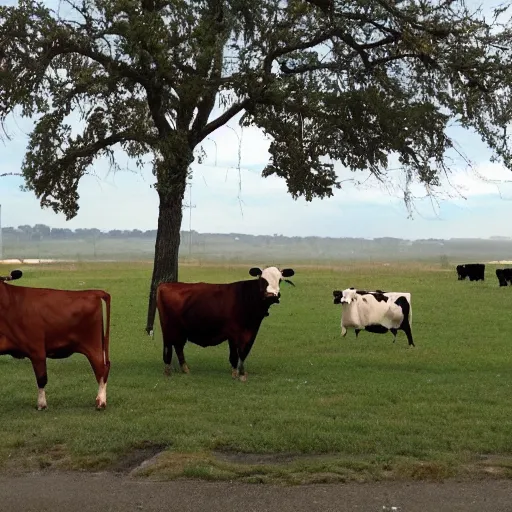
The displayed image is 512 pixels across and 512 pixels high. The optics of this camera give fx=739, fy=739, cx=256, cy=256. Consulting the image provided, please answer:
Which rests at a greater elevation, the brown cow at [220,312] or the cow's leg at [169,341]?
the brown cow at [220,312]

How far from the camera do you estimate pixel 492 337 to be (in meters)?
22.4

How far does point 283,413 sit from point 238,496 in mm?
A: 3673

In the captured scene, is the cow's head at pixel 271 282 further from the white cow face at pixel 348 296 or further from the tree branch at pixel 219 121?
the tree branch at pixel 219 121

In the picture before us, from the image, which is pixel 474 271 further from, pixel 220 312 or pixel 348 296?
pixel 220 312

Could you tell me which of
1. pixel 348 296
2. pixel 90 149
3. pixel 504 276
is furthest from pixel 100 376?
pixel 504 276

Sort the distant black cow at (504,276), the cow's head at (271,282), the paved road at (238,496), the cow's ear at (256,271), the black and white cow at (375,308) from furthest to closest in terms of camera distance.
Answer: the distant black cow at (504,276) < the black and white cow at (375,308) < the cow's ear at (256,271) < the cow's head at (271,282) < the paved road at (238,496)

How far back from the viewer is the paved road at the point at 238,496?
265 inches

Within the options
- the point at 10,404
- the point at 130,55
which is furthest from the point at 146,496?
the point at 130,55

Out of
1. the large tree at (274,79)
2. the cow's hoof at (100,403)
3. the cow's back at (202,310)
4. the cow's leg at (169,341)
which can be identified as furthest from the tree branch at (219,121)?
the cow's hoof at (100,403)

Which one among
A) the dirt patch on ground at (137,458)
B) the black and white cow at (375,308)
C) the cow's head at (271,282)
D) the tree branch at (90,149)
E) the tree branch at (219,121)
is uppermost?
the tree branch at (219,121)

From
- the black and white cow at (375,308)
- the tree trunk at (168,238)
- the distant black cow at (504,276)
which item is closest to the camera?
the black and white cow at (375,308)

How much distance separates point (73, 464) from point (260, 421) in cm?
288

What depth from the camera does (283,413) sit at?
10695 millimetres

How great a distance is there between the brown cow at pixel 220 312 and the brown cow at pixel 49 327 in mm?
3084
